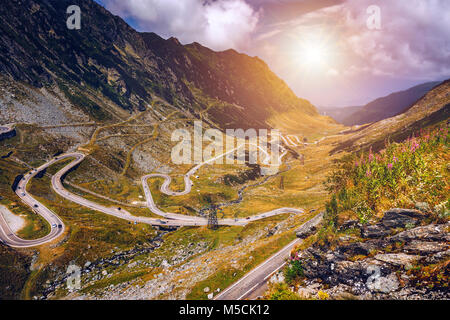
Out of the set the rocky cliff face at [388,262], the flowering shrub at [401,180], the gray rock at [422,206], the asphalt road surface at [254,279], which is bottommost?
the asphalt road surface at [254,279]

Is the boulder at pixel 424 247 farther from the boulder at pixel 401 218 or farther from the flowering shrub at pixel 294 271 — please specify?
the flowering shrub at pixel 294 271

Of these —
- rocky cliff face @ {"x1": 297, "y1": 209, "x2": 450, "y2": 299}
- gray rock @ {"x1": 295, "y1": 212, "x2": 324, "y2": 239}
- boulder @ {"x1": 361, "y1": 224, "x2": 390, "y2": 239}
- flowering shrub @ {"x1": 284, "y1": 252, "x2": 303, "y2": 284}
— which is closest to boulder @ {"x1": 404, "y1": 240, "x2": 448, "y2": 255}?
rocky cliff face @ {"x1": 297, "y1": 209, "x2": 450, "y2": 299}

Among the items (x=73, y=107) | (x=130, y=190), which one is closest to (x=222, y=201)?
(x=130, y=190)

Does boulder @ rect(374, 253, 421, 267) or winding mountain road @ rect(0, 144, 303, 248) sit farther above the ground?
boulder @ rect(374, 253, 421, 267)

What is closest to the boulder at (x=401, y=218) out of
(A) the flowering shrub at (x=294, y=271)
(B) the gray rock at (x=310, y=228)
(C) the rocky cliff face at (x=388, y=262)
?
(C) the rocky cliff face at (x=388, y=262)

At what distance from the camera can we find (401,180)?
24.8 m

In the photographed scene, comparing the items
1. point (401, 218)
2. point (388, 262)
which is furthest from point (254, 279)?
point (401, 218)

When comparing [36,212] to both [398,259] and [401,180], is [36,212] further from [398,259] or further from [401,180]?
[401,180]

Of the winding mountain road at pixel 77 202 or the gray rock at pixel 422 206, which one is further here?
the winding mountain road at pixel 77 202

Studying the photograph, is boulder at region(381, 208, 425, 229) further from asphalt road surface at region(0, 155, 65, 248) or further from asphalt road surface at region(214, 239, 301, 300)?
asphalt road surface at region(0, 155, 65, 248)

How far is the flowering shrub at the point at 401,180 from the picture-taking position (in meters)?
22.4

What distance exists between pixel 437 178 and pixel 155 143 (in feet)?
648

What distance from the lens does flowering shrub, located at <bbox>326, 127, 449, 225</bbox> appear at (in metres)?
22.4

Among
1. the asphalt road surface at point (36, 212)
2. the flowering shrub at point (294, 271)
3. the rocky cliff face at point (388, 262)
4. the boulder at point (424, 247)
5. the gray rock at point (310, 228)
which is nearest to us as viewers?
the rocky cliff face at point (388, 262)
